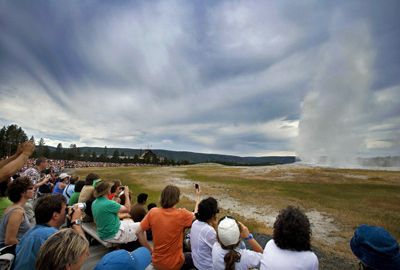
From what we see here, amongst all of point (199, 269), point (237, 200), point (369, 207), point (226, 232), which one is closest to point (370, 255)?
point (226, 232)

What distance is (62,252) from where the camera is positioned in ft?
5.93

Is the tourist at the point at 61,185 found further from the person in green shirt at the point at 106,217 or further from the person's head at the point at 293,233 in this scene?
the person's head at the point at 293,233

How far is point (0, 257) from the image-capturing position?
2443 mm

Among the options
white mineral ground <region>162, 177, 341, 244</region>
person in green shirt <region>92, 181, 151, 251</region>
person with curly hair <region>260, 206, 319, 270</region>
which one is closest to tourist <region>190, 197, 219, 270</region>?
person with curly hair <region>260, 206, 319, 270</region>

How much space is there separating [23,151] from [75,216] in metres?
1.35

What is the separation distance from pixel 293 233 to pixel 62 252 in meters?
2.23

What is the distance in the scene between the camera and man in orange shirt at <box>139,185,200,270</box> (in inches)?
149

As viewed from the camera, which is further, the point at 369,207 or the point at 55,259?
the point at 369,207

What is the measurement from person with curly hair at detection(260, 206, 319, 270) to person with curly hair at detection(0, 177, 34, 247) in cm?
379

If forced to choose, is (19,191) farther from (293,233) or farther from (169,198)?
(293,233)

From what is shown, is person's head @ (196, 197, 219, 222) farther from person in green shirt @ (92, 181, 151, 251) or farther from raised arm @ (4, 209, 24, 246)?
raised arm @ (4, 209, 24, 246)

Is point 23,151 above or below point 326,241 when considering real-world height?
above

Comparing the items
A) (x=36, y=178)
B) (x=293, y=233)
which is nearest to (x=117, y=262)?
(x=293, y=233)

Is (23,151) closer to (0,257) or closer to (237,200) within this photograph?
(0,257)
